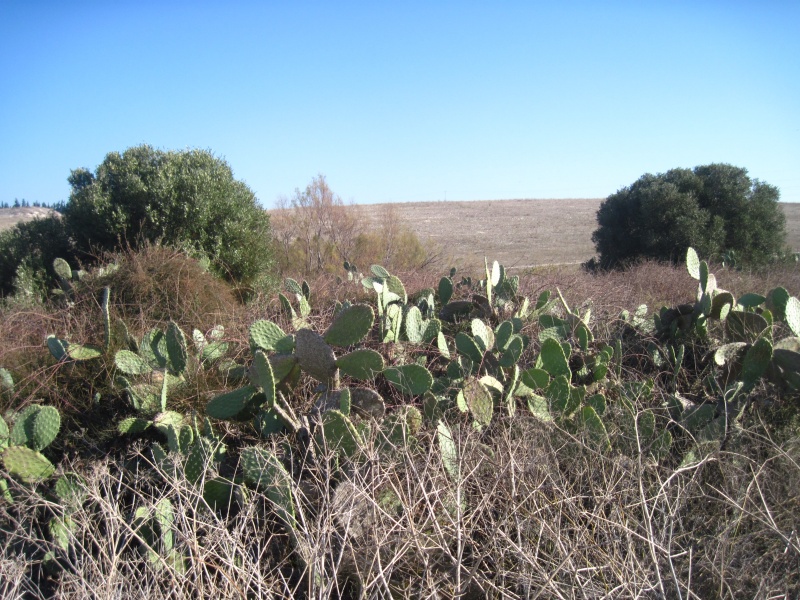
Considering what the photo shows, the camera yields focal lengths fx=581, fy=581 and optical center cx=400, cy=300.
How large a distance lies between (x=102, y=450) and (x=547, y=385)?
257cm

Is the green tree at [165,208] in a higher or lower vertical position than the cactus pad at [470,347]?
higher

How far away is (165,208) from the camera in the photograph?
22.8 feet

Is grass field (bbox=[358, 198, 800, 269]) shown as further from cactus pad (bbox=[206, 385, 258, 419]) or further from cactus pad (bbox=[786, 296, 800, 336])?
cactus pad (bbox=[206, 385, 258, 419])

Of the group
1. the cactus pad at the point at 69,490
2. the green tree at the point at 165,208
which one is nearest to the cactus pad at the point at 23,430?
the cactus pad at the point at 69,490

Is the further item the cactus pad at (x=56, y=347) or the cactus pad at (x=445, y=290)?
the cactus pad at (x=445, y=290)

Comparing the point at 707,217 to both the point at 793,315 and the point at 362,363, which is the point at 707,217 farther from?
the point at 362,363

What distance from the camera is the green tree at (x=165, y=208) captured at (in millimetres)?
6910

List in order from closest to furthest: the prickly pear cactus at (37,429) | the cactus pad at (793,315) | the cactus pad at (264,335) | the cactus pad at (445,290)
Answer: the prickly pear cactus at (37,429)
the cactus pad at (264,335)
the cactus pad at (793,315)
the cactus pad at (445,290)

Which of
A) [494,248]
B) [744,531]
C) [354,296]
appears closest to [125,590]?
[744,531]

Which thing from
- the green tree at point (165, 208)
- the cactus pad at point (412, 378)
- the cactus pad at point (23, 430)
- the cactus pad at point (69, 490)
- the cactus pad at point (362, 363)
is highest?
the green tree at point (165, 208)

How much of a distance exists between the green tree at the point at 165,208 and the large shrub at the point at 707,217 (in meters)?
7.98

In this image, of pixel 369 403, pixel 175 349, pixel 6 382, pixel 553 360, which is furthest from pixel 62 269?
pixel 553 360

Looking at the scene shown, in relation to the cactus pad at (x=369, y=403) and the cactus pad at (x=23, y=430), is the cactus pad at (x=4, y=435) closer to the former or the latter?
the cactus pad at (x=23, y=430)

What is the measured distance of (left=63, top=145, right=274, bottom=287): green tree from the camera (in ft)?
22.7
